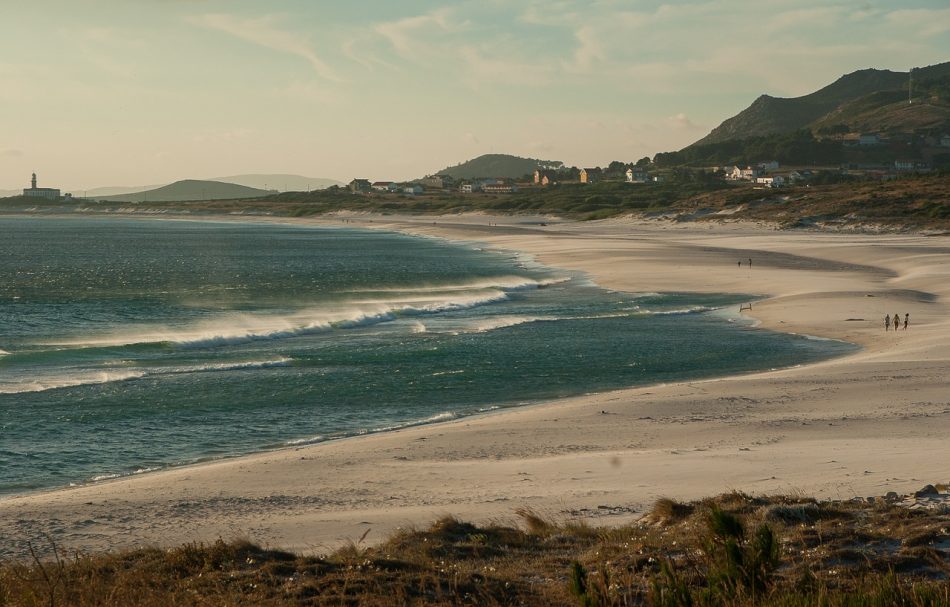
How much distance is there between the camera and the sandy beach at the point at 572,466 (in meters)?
14.3

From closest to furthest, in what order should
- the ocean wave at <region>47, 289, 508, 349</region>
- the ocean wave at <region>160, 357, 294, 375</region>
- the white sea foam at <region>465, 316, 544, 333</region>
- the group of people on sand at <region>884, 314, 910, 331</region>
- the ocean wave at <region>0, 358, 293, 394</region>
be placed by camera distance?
the ocean wave at <region>0, 358, 293, 394</region> < the ocean wave at <region>160, 357, 294, 375</region> < the group of people on sand at <region>884, 314, 910, 331</region> < the ocean wave at <region>47, 289, 508, 349</region> < the white sea foam at <region>465, 316, 544, 333</region>

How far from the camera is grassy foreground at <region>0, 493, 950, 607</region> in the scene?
8359 millimetres

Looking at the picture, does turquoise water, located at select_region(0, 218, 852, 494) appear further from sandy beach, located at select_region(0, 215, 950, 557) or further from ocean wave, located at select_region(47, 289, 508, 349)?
sandy beach, located at select_region(0, 215, 950, 557)

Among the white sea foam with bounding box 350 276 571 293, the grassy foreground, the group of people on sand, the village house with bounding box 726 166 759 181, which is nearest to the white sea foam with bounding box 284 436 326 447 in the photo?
the grassy foreground

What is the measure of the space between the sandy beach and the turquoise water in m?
2.06

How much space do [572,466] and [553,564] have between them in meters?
6.64

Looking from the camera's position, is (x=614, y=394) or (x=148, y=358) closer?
(x=614, y=394)

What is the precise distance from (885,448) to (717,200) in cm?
10667

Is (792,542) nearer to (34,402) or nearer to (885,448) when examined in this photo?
(885,448)

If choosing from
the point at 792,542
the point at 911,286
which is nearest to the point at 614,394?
the point at 792,542

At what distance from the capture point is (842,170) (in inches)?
6880

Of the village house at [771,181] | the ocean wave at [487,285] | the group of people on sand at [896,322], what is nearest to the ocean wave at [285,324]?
the ocean wave at [487,285]

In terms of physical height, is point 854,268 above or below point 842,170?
below

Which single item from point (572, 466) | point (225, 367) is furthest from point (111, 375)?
point (572, 466)
